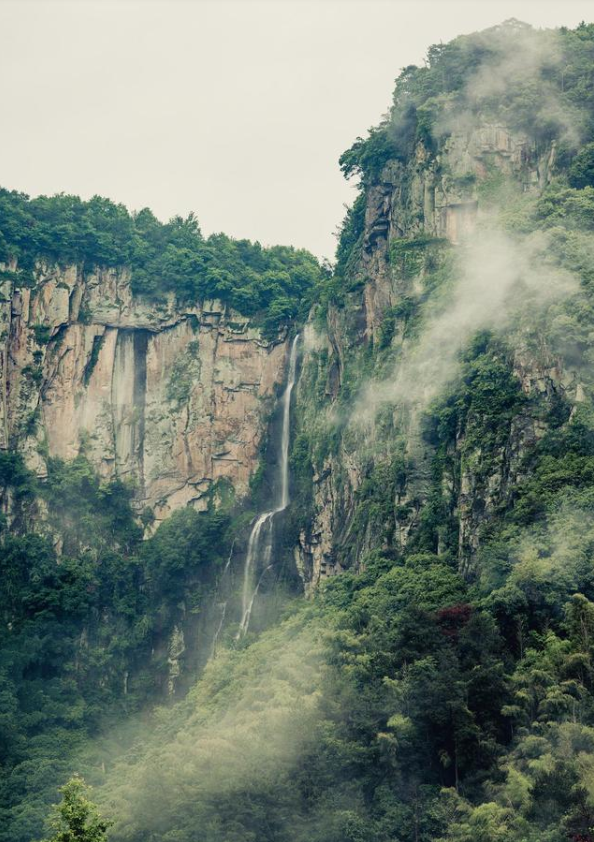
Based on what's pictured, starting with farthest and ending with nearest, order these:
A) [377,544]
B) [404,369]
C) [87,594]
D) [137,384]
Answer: [137,384], [87,594], [404,369], [377,544]

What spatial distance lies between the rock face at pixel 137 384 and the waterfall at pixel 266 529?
113 centimetres

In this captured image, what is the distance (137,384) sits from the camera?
2347 inches

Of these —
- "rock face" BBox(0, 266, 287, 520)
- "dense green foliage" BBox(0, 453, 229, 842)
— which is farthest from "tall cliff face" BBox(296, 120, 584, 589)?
"dense green foliage" BBox(0, 453, 229, 842)

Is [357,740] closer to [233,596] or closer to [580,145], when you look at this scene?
[233,596]

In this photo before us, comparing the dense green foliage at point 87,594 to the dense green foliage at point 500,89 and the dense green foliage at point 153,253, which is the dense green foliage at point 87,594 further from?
the dense green foliage at point 500,89

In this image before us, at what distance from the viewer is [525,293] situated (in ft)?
136

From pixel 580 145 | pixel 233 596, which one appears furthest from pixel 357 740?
pixel 580 145

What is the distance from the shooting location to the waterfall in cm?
5234

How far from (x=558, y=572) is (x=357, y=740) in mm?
6811

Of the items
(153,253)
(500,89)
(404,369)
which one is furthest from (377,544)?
(153,253)

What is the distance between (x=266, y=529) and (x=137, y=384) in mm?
10490

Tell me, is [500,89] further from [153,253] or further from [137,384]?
[137,384]

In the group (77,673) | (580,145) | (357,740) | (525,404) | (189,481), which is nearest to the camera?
(357,740)

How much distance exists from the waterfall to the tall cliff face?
207 cm
